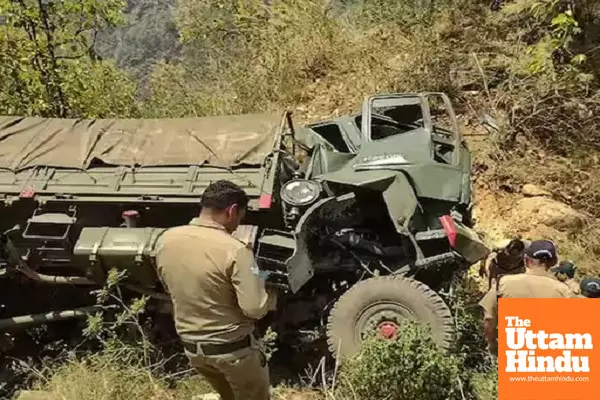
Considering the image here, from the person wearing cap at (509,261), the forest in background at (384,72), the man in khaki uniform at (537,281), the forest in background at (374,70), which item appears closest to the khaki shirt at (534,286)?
the man in khaki uniform at (537,281)

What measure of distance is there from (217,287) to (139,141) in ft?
10.3

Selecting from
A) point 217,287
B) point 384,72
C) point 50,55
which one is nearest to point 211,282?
point 217,287

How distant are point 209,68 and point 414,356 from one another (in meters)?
8.62

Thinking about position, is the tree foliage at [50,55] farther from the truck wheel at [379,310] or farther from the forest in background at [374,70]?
the truck wheel at [379,310]

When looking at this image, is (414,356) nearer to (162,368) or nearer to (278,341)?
(278,341)

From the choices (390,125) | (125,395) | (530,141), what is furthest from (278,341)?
(530,141)

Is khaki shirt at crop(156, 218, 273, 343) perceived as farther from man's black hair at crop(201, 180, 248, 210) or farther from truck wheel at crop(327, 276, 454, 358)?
truck wheel at crop(327, 276, 454, 358)

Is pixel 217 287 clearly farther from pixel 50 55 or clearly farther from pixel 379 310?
pixel 50 55

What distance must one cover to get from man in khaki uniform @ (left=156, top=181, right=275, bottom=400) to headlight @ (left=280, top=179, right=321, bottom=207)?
1.88 m

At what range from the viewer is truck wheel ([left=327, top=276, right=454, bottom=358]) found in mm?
5863

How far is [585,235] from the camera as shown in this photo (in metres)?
8.54

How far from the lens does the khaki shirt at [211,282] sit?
3.90 meters

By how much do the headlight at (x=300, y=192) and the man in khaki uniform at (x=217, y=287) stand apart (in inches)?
74.1

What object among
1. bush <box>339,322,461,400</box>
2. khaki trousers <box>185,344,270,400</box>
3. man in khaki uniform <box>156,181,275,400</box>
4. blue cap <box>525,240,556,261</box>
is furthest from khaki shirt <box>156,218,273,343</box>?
blue cap <box>525,240,556,261</box>
